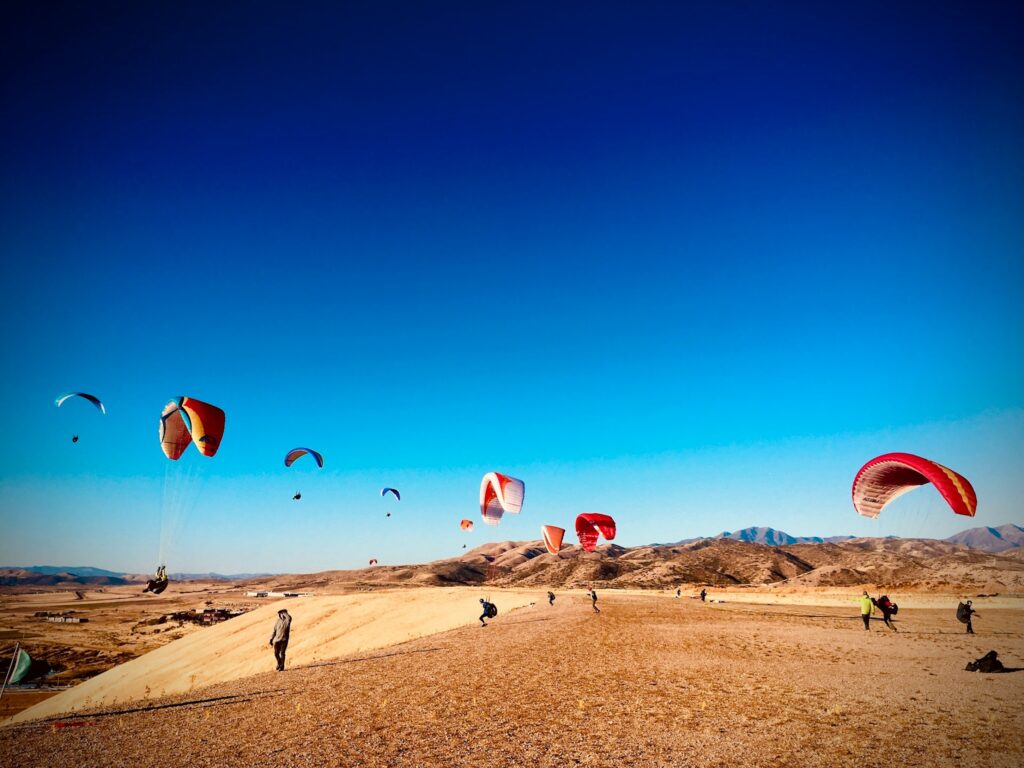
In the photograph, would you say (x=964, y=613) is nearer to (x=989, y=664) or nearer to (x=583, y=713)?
(x=989, y=664)

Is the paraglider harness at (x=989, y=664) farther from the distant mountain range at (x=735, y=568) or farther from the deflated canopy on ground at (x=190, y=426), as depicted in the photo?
the distant mountain range at (x=735, y=568)

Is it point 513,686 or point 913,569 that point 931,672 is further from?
point 913,569

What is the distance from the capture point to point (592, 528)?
43250mm

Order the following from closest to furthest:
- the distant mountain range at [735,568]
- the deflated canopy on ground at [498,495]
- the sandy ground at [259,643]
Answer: the sandy ground at [259,643]
the deflated canopy on ground at [498,495]
the distant mountain range at [735,568]

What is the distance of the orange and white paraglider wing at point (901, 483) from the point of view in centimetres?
1780

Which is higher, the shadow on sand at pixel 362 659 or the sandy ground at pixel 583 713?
the sandy ground at pixel 583 713

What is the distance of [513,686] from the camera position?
12.9 m

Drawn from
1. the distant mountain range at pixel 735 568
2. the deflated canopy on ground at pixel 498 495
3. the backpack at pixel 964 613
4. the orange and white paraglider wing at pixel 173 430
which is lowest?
the distant mountain range at pixel 735 568

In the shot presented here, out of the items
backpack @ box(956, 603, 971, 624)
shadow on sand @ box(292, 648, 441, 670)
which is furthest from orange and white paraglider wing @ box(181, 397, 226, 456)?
backpack @ box(956, 603, 971, 624)

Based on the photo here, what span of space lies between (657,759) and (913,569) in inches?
3362

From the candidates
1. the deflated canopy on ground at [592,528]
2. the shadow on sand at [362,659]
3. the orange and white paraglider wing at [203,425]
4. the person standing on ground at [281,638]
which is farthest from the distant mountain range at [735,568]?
the orange and white paraglider wing at [203,425]

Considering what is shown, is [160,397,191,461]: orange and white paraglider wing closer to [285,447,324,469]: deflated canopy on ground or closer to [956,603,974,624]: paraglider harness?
[285,447,324,469]: deflated canopy on ground

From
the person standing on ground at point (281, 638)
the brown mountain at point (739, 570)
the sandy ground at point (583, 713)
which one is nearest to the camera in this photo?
the sandy ground at point (583, 713)

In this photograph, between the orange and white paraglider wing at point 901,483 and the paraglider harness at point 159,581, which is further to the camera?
the paraglider harness at point 159,581
